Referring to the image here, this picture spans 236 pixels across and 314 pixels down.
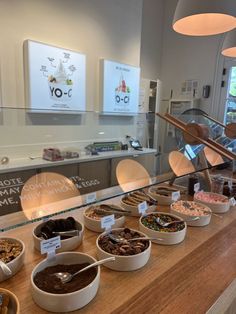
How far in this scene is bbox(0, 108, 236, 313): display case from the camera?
31.4 inches

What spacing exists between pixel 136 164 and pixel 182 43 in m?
3.74

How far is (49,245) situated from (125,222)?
0.47 meters

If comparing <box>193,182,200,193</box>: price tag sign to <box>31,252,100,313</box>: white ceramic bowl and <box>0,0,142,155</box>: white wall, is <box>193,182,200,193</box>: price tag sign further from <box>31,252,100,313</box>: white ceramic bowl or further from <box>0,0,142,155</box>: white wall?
<box>31,252,100,313</box>: white ceramic bowl

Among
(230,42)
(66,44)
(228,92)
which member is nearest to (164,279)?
(230,42)

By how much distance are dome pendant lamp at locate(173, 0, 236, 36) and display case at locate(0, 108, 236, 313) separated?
72cm

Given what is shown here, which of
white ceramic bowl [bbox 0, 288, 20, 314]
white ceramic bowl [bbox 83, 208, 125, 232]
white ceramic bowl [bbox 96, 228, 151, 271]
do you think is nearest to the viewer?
white ceramic bowl [bbox 0, 288, 20, 314]

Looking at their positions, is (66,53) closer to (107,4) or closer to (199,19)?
(107,4)

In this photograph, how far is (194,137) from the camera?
1.53 metres

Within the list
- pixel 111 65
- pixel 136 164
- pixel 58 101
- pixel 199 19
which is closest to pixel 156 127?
pixel 136 164

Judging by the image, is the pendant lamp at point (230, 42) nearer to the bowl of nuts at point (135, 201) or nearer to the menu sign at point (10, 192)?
the bowl of nuts at point (135, 201)

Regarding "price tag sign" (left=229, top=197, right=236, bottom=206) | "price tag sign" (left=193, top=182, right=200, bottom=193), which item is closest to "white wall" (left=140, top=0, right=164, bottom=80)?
"price tag sign" (left=193, top=182, right=200, bottom=193)

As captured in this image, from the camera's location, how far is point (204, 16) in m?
1.51

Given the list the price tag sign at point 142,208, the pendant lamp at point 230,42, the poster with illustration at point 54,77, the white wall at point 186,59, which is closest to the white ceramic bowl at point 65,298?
the price tag sign at point 142,208

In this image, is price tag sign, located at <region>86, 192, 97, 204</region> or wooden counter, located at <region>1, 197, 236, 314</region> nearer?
wooden counter, located at <region>1, 197, 236, 314</region>
